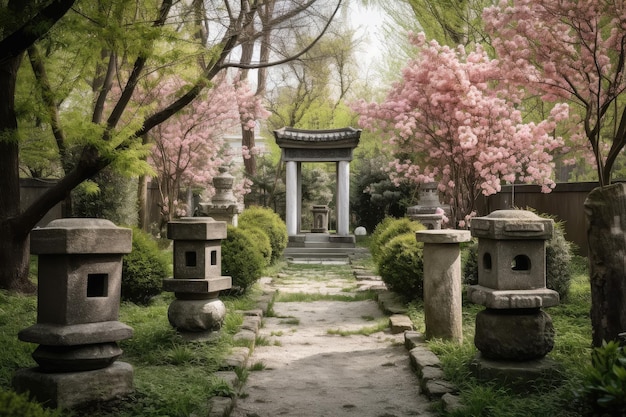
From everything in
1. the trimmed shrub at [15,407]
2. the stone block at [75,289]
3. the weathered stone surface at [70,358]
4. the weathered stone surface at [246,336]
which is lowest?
the weathered stone surface at [246,336]

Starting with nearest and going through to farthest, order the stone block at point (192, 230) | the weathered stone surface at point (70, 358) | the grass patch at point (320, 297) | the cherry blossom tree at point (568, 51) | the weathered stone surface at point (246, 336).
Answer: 1. the weathered stone surface at point (70, 358)
2. the weathered stone surface at point (246, 336)
3. the stone block at point (192, 230)
4. the cherry blossom tree at point (568, 51)
5. the grass patch at point (320, 297)

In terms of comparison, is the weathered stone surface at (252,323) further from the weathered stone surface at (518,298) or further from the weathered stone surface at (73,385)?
the weathered stone surface at (518,298)

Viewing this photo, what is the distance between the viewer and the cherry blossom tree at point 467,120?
39.3ft

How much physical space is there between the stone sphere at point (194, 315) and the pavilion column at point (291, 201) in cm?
1337

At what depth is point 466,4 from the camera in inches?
571

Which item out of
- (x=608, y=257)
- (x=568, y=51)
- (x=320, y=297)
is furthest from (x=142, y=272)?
(x=568, y=51)

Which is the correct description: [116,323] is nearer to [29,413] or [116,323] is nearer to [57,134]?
[29,413]

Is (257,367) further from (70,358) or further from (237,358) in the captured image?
(70,358)

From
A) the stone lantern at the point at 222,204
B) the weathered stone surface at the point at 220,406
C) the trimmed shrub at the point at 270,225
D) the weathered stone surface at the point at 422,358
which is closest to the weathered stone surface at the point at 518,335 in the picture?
the weathered stone surface at the point at 422,358

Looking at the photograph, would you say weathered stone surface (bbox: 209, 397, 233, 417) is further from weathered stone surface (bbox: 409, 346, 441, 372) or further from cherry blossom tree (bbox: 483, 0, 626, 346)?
cherry blossom tree (bbox: 483, 0, 626, 346)

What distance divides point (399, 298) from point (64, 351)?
5835 mm

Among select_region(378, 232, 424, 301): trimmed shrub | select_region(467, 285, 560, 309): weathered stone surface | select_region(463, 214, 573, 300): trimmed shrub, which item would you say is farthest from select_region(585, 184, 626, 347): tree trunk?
select_region(378, 232, 424, 301): trimmed shrub

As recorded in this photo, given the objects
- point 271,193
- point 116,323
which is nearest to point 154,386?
point 116,323

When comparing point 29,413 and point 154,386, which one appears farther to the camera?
point 154,386
